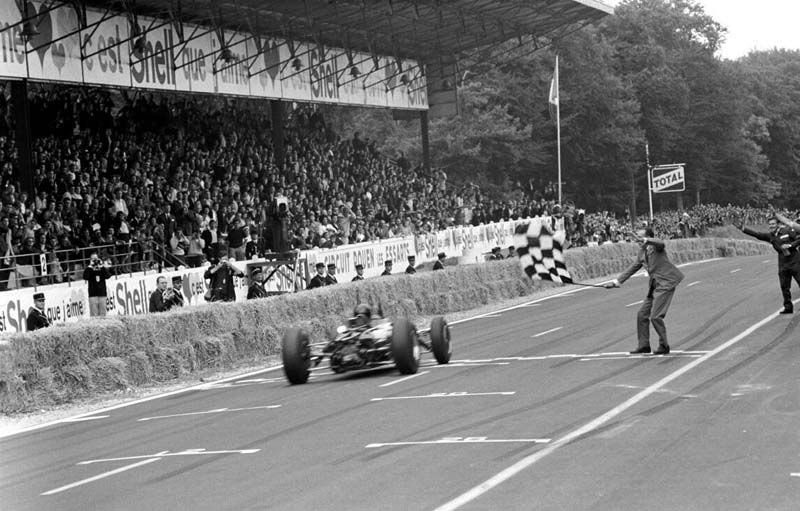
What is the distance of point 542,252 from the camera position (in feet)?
56.8

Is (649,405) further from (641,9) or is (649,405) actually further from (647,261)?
(641,9)

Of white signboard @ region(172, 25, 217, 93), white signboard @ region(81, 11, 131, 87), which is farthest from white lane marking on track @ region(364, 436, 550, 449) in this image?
white signboard @ region(172, 25, 217, 93)

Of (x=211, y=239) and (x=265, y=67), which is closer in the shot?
(x=211, y=239)

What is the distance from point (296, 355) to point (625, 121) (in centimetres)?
6795

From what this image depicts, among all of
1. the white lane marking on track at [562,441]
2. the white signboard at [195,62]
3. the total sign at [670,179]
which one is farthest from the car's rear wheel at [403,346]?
the total sign at [670,179]

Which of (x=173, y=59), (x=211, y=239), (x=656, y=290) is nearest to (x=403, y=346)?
(x=656, y=290)

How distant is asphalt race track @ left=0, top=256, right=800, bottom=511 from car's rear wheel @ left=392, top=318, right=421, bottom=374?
0.76 feet

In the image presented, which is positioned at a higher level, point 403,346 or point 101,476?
point 403,346

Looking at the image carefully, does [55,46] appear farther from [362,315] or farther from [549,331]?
[362,315]

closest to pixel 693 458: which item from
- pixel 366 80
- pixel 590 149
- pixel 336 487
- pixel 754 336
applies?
pixel 336 487

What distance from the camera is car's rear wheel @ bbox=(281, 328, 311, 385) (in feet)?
52.6

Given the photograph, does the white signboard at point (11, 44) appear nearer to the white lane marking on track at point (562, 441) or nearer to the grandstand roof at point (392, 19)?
the grandstand roof at point (392, 19)

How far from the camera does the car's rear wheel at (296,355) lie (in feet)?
52.6

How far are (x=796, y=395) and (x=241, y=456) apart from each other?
5.70 meters
